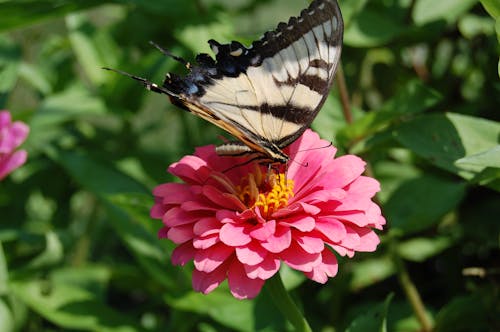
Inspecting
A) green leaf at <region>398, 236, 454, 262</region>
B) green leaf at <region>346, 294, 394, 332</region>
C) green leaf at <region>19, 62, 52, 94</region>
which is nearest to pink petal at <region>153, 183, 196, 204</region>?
green leaf at <region>346, 294, 394, 332</region>

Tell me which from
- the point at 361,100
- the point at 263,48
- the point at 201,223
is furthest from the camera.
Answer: the point at 361,100

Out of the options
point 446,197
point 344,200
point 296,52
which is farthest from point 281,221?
point 446,197

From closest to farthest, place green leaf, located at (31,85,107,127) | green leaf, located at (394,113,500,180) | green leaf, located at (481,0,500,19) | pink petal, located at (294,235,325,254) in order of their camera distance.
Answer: pink petal, located at (294,235,325,254) → green leaf, located at (481,0,500,19) → green leaf, located at (394,113,500,180) → green leaf, located at (31,85,107,127)

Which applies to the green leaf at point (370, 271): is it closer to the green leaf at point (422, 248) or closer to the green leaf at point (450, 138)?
the green leaf at point (422, 248)

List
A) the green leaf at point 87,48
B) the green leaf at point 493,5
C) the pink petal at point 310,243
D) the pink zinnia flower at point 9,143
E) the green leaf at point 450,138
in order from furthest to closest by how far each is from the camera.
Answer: the green leaf at point 87,48 → the pink zinnia flower at point 9,143 → the green leaf at point 450,138 → the green leaf at point 493,5 → the pink petal at point 310,243

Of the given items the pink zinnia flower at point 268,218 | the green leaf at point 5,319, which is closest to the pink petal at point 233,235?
the pink zinnia flower at point 268,218

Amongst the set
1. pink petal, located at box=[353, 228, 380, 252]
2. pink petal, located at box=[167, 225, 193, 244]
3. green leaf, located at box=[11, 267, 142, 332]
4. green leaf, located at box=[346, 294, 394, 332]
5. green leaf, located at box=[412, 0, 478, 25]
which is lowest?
green leaf, located at box=[11, 267, 142, 332]

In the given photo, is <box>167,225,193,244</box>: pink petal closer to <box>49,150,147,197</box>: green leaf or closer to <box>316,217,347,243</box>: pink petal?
<box>316,217,347,243</box>: pink petal

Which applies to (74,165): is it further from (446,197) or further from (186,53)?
(446,197)
